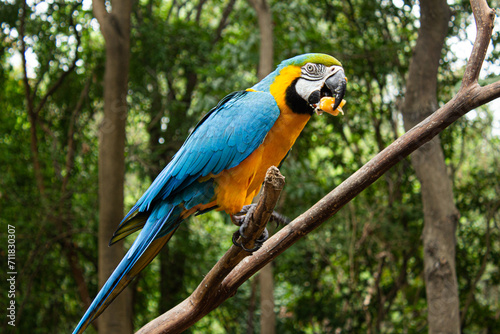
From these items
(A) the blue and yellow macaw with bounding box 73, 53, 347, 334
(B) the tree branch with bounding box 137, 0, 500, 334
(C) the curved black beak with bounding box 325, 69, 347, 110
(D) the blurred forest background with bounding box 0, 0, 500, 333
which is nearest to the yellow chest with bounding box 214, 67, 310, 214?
(A) the blue and yellow macaw with bounding box 73, 53, 347, 334

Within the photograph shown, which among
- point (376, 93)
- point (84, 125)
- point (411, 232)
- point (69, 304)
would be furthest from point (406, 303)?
point (84, 125)

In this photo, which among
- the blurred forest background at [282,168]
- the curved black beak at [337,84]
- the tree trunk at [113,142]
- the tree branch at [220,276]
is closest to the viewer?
the tree branch at [220,276]

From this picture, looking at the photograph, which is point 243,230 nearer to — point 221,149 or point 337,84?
point 221,149

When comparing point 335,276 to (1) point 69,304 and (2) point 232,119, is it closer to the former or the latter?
(1) point 69,304

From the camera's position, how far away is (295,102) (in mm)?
1670

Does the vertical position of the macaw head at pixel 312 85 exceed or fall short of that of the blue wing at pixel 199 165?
it exceeds it

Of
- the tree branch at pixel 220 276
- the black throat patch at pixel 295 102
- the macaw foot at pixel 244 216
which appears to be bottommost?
the tree branch at pixel 220 276

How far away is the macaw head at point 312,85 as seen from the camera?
163 cm

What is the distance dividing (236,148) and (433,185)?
1.56 m

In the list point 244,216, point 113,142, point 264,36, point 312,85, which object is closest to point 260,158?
point 244,216

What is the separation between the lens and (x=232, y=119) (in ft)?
5.56

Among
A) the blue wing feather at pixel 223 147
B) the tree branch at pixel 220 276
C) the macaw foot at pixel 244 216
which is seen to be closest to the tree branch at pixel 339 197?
the tree branch at pixel 220 276

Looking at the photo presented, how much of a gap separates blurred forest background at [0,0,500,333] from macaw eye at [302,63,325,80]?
1.89 m

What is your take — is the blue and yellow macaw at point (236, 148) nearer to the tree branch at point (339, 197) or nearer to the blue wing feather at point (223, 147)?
the blue wing feather at point (223, 147)
